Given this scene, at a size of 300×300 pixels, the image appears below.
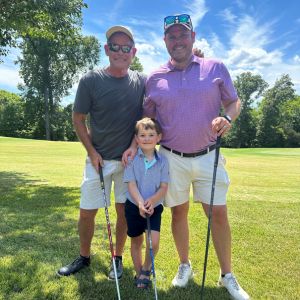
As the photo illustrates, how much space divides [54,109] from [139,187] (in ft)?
175

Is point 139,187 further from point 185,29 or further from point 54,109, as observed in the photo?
point 54,109

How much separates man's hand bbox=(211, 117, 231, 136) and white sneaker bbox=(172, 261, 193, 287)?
1.60m

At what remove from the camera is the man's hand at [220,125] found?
375 centimetres

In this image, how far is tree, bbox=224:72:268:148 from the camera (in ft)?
197

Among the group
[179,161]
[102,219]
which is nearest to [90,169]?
[179,161]

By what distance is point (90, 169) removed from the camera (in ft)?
14.5

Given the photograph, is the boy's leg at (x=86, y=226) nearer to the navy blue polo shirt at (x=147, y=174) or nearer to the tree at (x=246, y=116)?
the navy blue polo shirt at (x=147, y=174)

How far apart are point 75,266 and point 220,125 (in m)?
2.23

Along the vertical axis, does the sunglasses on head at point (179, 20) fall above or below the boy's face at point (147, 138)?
above

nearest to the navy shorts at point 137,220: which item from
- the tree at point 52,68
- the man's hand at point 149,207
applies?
the man's hand at point 149,207

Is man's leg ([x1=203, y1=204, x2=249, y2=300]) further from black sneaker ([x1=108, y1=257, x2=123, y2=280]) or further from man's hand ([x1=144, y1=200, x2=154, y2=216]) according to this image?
black sneaker ([x1=108, y1=257, x2=123, y2=280])

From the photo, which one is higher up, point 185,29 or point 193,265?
point 185,29

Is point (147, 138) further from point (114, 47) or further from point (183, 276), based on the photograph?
point (183, 276)

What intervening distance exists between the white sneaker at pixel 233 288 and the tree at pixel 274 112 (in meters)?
56.2
